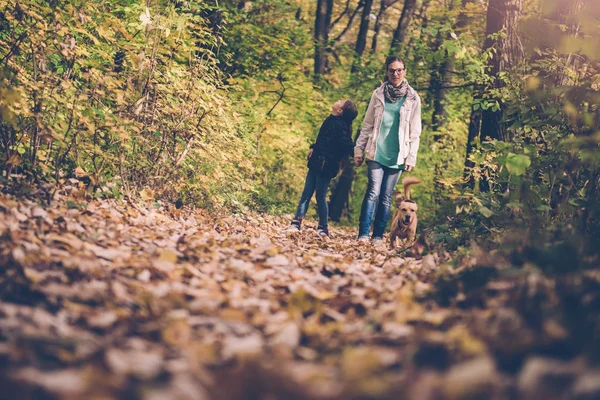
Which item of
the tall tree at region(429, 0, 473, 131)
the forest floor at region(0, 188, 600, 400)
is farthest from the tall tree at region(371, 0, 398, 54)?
the forest floor at region(0, 188, 600, 400)

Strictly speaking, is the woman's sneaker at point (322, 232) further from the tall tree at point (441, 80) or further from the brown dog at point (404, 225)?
the tall tree at point (441, 80)

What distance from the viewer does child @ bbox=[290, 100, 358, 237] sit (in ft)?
25.5

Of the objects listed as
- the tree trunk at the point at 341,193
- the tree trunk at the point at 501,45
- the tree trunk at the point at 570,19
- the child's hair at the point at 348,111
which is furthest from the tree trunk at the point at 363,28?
the tree trunk at the point at 570,19

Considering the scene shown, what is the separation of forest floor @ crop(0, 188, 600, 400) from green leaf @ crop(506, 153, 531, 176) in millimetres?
753

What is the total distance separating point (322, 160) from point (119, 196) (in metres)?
3.03

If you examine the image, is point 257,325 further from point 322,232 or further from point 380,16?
point 380,16

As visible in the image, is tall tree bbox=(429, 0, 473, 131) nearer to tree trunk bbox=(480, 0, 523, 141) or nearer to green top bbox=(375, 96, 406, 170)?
tree trunk bbox=(480, 0, 523, 141)

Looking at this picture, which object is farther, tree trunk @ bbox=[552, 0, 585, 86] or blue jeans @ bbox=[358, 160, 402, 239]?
blue jeans @ bbox=[358, 160, 402, 239]

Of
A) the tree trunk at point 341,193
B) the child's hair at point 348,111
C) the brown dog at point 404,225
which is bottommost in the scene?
the tree trunk at point 341,193

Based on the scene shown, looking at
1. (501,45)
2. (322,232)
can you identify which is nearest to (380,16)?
(501,45)

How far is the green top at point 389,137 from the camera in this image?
23.2 feet

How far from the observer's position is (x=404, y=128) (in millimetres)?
7145

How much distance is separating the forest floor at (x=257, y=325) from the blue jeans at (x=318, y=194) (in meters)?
3.43

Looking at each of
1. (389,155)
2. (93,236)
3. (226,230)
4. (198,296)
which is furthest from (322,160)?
(198,296)
